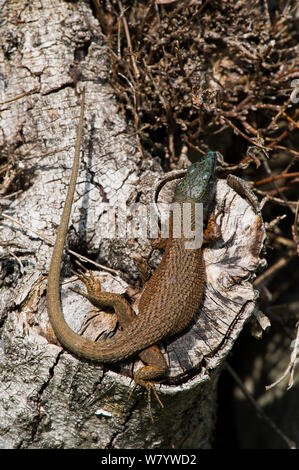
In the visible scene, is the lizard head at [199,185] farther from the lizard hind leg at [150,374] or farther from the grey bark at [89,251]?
the lizard hind leg at [150,374]

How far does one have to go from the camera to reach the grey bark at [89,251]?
2.59 meters

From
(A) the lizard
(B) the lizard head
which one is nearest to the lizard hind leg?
(A) the lizard

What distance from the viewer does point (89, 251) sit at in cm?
→ 311

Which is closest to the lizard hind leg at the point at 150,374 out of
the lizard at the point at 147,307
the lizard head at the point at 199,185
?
the lizard at the point at 147,307

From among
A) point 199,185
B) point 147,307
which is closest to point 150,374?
point 147,307

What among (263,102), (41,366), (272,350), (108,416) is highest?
(263,102)

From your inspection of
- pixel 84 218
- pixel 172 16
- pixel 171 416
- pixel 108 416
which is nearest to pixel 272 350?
pixel 171 416

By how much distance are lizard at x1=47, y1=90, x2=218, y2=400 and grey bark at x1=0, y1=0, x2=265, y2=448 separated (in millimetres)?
86

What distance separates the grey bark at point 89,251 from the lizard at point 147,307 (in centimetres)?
9

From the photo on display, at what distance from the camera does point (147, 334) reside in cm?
278

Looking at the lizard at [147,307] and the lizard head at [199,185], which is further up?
the lizard head at [199,185]

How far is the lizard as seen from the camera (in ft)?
8.29

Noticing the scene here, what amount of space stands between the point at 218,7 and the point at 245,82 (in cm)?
78
